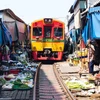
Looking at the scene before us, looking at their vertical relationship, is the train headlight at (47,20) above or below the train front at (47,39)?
above

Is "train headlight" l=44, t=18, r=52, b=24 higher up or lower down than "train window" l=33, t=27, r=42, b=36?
higher up

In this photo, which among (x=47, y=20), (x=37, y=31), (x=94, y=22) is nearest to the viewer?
(x=94, y=22)

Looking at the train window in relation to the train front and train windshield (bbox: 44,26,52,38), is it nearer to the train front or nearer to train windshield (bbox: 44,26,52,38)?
the train front

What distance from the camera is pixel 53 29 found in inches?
824

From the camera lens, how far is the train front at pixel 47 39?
20.8 metres

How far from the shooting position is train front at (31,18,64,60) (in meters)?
20.8

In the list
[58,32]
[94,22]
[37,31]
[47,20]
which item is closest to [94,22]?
[94,22]

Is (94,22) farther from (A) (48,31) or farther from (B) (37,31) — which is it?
(B) (37,31)

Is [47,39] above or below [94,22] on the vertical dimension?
below

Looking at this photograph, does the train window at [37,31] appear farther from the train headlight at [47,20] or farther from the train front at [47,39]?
the train headlight at [47,20]

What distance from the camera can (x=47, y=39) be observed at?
2092cm

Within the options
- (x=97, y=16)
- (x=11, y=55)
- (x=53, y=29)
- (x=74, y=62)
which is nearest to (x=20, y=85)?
(x=97, y=16)

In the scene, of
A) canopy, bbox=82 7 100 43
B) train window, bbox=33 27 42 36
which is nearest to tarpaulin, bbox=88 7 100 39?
canopy, bbox=82 7 100 43

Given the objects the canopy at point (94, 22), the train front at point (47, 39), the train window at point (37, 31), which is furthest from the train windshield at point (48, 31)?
the canopy at point (94, 22)
